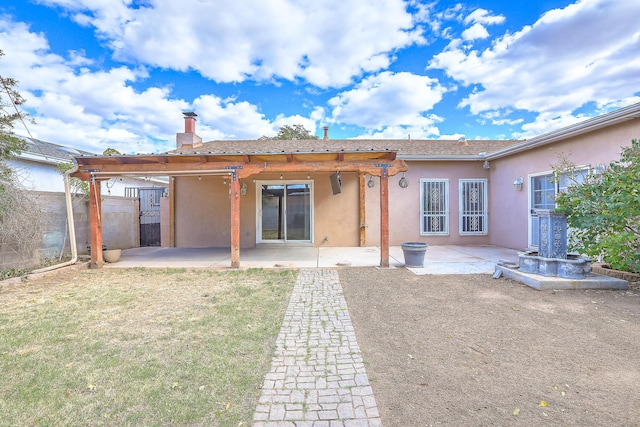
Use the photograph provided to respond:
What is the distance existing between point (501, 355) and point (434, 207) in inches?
309

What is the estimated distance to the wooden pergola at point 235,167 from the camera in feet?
22.3

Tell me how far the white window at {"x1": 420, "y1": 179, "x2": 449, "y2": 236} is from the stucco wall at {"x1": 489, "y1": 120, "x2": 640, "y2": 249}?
5.06 ft

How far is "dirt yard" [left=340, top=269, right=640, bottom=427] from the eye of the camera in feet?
6.62

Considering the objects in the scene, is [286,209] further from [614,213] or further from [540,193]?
[614,213]

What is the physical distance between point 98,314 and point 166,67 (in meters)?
10.7

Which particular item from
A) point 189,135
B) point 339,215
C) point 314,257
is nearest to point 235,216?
point 314,257

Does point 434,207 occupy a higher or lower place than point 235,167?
lower

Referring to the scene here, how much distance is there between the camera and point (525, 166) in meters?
8.43

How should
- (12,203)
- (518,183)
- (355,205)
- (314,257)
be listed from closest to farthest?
1. (12,203)
2. (314,257)
3. (518,183)
4. (355,205)

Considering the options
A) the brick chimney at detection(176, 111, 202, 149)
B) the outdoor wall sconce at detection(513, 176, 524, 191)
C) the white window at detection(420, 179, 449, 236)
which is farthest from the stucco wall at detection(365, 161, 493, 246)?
the brick chimney at detection(176, 111, 202, 149)

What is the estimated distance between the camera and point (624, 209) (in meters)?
4.73

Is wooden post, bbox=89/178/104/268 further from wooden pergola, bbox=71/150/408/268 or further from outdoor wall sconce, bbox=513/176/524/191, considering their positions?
outdoor wall sconce, bbox=513/176/524/191

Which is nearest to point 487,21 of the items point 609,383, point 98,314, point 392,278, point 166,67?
point 392,278

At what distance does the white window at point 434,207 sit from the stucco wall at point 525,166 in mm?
1543
